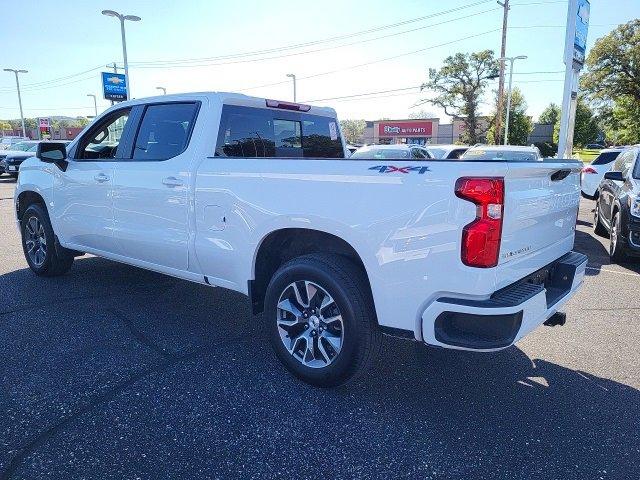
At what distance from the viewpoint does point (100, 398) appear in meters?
3.18

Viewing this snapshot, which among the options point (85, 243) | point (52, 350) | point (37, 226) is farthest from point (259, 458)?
point (37, 226)

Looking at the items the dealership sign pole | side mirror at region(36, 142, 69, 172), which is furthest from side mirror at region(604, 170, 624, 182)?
side mirror at region(36, 142, 69, 172)

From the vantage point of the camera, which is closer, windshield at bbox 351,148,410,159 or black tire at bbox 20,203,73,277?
black tire at bbox 20,203,73,277

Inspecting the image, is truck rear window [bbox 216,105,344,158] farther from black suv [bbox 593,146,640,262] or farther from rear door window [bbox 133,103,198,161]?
black suv [bbox 593,146,640,262]

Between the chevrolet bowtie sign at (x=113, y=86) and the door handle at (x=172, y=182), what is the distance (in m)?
31.8

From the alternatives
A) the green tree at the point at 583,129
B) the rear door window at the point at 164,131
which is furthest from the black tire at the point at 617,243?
the green tree at the point at 583,129

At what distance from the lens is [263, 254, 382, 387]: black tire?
3023 millimetres

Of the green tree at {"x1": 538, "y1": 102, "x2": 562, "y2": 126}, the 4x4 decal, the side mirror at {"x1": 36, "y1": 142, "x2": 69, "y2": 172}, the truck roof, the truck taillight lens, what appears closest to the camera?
the truck taillight lens

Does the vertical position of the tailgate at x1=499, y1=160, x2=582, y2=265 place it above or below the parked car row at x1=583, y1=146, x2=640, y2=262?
above

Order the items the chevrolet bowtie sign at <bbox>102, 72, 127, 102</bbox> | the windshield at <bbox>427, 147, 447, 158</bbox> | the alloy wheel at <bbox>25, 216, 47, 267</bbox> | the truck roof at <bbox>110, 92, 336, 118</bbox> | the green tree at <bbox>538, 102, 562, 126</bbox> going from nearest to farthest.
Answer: the truck roof at <bbox>110, 92, 336, 118</bbox>, the alloy wheel at <bbox>25, 216, 47, 267</bbox>, the windshield at <bbox>427, 147, 447, 158</bbox>, the chevrolet bowtie sign at <bbox>102, 72, 127, 102</bbox>, the green tree at <bbox>538, 102, 562, 126</bbox>

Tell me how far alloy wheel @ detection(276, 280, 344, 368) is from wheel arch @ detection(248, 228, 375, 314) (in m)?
0.29

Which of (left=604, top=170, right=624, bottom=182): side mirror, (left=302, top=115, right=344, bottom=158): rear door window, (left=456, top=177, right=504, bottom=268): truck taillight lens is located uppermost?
(left=302, top=115, right=344, bottom=158): rear door window

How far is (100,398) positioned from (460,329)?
7.51ft

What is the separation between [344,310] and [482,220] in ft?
3.29
